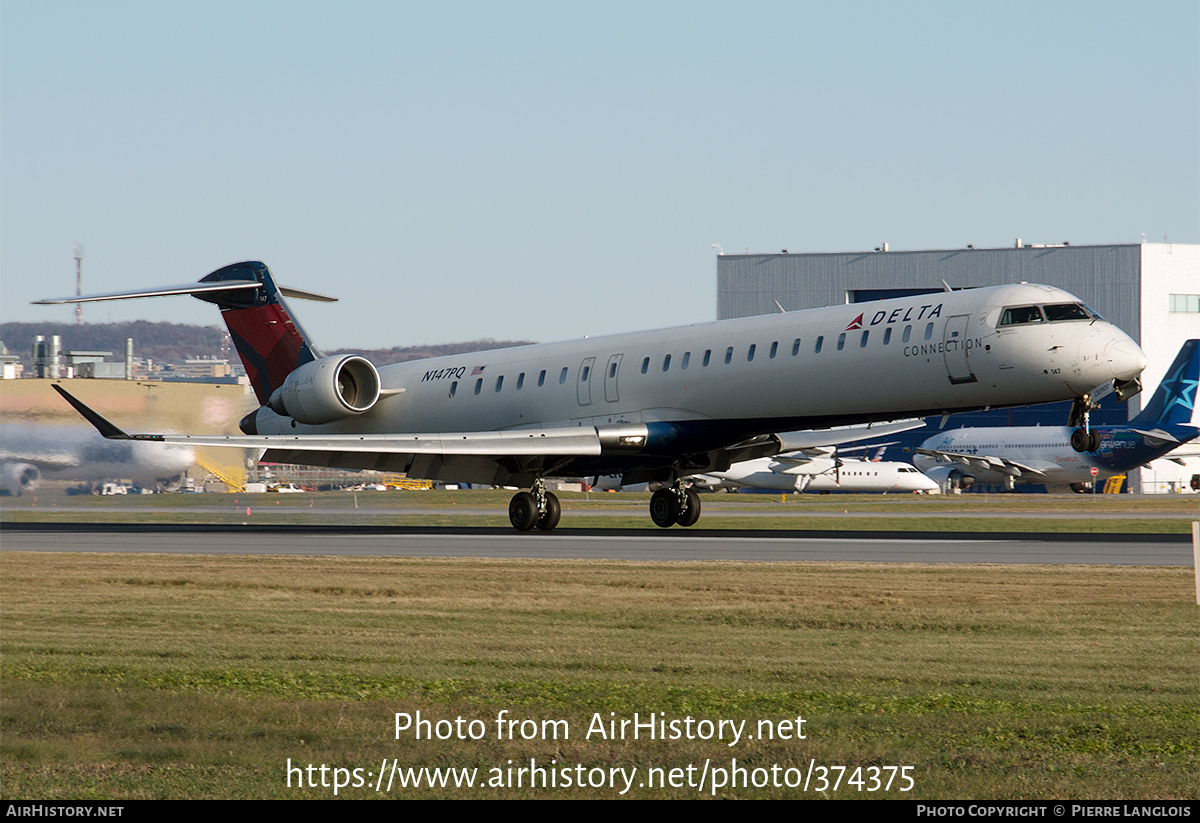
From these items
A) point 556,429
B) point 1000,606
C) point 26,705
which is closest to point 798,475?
point 556,429

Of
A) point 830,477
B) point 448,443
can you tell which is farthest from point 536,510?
point 830,477

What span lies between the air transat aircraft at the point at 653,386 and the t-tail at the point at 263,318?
43 millimetres

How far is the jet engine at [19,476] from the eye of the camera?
3241cm

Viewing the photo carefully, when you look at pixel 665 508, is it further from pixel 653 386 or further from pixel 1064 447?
pixel 1064 447

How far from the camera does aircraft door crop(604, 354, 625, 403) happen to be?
29.1 meters

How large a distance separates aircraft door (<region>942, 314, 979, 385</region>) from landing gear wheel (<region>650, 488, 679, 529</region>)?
8.86 meters

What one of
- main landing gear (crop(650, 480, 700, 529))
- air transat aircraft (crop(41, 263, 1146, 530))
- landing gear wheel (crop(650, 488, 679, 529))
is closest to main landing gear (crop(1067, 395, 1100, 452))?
air transat aircraft (crop(41, 263, 1146, 530))

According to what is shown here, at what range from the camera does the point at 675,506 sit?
101 ft

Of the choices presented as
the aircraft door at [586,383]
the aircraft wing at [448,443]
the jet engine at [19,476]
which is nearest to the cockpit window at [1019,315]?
the aircraft wing at [448,443]

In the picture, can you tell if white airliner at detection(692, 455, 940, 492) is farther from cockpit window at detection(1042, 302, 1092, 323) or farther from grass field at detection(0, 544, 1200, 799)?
grass field at detection(0, 544, 1200, 799)

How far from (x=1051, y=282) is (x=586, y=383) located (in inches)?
2619

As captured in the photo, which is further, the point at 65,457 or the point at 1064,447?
the point at 1064,447

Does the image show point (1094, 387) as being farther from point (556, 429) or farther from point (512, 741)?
point (512, 741)
